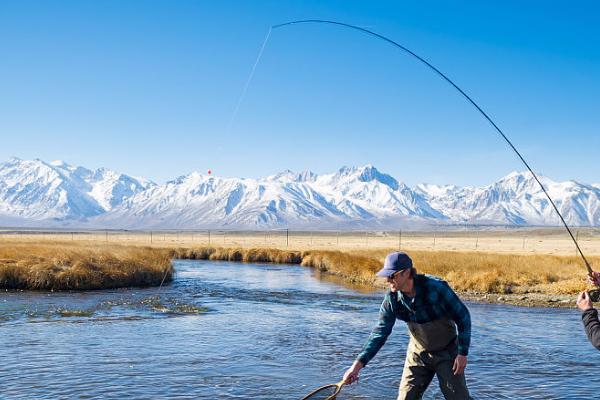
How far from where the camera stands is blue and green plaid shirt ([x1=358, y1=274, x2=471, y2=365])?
6473 millimetres

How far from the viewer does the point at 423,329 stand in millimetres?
6746

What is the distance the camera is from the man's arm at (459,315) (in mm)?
6410

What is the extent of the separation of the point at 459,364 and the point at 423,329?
0.53 m

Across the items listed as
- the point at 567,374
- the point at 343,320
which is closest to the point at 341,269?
the point at 343,320

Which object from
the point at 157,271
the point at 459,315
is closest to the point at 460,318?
the point at 459,315

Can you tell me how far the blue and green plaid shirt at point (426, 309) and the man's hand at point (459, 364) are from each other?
6 cm

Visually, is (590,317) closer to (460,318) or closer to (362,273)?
(460,318)

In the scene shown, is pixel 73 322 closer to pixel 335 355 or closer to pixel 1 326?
pixel 1 326

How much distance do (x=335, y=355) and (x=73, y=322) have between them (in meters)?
8.13

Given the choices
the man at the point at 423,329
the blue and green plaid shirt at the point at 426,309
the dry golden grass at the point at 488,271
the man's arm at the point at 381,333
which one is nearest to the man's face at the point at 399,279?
the man at the point at 423,329

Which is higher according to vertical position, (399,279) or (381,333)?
(399,279)

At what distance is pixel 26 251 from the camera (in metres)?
30.3

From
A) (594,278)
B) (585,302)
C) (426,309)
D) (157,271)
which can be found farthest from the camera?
(157,271)

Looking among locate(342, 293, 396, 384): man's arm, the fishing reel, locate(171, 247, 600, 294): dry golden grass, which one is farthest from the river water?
the fishing reel
